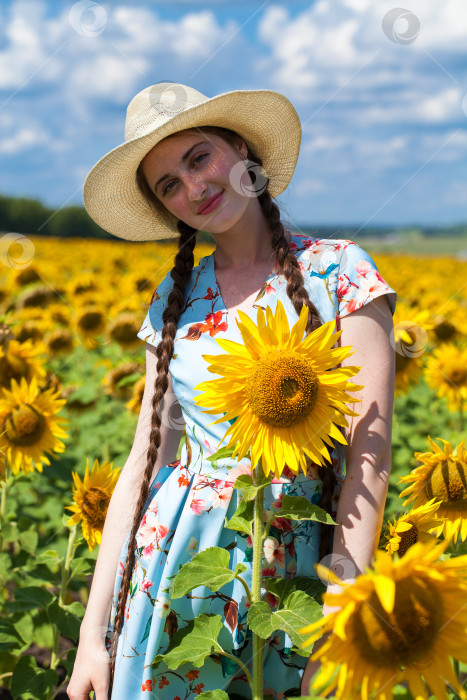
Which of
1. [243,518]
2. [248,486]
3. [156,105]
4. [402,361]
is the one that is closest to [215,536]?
[243,518]

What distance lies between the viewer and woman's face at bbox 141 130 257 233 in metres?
1.74

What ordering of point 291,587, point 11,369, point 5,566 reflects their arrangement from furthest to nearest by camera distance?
point 11,369, point 5,566, point 291,587

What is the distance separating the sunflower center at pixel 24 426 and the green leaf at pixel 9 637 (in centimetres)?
65

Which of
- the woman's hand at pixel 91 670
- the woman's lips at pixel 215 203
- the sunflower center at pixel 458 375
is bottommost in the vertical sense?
the woman's hand at pixel 91 670

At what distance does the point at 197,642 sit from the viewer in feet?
4.74

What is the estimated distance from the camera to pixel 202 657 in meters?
1.39

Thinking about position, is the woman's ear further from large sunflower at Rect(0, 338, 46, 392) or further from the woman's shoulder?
large sunflower at Rect(0, 338, 46, 392)

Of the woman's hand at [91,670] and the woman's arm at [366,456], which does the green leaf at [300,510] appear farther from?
the woman's hand at [91,670]

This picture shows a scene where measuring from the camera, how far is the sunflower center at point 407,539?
1.46m

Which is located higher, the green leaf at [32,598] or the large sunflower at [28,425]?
the large sunflower at [28,425]

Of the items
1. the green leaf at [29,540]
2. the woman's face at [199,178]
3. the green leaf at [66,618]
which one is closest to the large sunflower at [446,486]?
the woman's face at [199,178]

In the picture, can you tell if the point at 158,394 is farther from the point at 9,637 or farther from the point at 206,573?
the point at 9,637

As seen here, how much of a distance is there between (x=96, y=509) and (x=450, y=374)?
2.35 meters

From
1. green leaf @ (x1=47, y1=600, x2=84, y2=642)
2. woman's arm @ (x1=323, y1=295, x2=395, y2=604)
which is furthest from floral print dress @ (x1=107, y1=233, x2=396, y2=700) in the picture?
green leaf @ (x1=47, y1=600, x2=84, y2=642)
